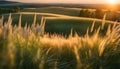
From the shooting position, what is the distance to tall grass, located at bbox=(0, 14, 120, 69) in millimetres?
6871

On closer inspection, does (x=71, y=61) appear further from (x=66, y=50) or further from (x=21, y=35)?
(x=21, y=35)

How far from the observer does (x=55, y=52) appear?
7977mm

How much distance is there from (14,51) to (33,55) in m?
0.40

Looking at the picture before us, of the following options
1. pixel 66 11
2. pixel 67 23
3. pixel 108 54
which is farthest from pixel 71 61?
pixel 66 11

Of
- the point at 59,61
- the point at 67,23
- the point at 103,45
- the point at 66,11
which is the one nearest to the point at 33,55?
the point at 59,61

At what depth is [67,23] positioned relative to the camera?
32938 mm

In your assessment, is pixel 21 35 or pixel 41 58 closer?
pixel 41 58

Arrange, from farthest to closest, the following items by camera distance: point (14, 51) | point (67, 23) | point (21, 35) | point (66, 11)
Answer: point (66, 11) < point (67, 23) < point (21, 35) < point (14, 51)

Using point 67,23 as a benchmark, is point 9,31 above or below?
above

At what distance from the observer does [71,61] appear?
750 cm

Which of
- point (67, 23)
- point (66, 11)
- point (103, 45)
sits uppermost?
point (103, 45)

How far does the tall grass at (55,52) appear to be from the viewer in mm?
6871

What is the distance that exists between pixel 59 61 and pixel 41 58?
2.39ft

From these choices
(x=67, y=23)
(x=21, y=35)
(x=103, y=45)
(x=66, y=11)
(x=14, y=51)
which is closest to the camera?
(x=14, y=51)
